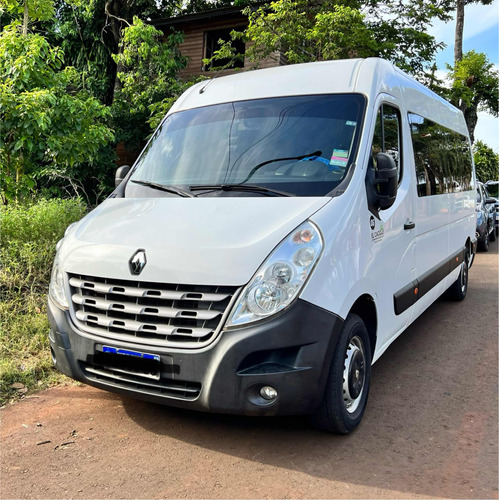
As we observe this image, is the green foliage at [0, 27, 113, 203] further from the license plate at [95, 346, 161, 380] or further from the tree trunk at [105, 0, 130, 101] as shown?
the tree trunk at [105, 0, 130, 101]

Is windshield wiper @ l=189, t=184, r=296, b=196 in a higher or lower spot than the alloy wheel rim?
higher

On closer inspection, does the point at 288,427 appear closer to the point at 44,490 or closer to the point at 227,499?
the point at 227,499

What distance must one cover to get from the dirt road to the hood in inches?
41.9

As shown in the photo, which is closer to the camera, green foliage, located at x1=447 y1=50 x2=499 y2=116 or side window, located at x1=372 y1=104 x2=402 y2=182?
side window, located at x1=372 y1=104 x2=402 y2=182

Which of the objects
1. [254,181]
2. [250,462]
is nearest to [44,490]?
[250,462]

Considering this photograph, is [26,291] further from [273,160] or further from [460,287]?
[460,287]

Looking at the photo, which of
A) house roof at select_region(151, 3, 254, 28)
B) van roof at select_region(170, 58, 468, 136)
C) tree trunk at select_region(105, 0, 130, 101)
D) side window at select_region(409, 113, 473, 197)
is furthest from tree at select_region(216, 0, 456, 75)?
van roof at select_region(170, 58, 468, 136)

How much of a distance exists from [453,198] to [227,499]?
472cm

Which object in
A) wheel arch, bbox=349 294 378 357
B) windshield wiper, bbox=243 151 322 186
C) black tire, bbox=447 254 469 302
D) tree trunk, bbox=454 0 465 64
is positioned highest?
tree trunk, bbox=454 0 465 64

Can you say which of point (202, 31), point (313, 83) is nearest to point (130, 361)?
point (313, 83)

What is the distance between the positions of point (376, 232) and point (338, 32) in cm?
1020

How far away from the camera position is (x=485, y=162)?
34.6m

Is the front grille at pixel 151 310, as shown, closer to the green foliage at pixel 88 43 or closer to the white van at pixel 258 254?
the white van at pixel 258 254

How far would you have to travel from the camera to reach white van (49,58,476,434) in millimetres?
2762
